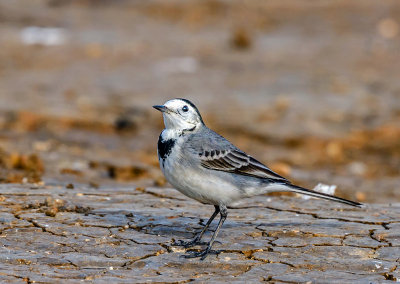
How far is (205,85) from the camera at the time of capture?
14.8 metres

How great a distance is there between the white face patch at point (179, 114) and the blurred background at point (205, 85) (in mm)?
3089

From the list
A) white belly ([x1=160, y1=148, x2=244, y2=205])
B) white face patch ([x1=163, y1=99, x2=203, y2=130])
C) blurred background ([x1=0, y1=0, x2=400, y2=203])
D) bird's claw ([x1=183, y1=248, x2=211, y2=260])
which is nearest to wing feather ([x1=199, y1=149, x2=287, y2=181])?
white belly ([x1=160, y1=148, x2=244, y2=205])

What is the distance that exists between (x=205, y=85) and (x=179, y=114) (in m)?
8.78

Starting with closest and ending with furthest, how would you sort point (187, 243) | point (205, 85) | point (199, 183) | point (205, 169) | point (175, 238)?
point (199, 183) < point (205, 169) < point (187, 243) < point (175, 238) < point (205, 85)

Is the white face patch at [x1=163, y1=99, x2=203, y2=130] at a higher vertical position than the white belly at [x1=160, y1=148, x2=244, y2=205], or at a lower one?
higher

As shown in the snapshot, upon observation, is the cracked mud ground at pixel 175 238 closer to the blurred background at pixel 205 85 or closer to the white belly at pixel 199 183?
the white belly at pixel 199 183

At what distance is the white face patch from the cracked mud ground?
0.98 m

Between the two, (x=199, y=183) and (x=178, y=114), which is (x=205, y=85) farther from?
(x=199, y=183)

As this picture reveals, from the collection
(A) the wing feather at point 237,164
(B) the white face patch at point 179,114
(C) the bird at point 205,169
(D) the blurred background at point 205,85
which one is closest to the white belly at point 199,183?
(C) the bird at point 205,169

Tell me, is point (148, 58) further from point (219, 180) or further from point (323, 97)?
point (219, 180)

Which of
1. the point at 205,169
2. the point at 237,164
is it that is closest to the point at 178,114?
the point at 205,169

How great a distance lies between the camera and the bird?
5.75 m

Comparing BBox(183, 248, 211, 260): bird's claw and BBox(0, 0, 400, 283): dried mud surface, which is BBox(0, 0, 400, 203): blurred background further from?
BBox(183, 248, 211, 260): bird's claw

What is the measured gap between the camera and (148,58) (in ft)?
54.8
